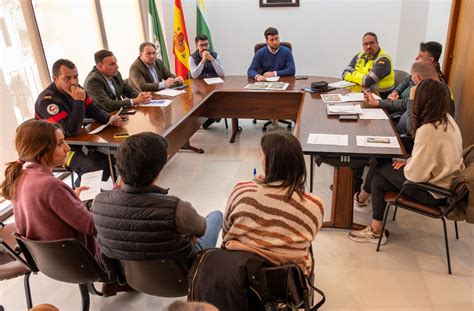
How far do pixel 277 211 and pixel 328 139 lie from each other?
4.22ft

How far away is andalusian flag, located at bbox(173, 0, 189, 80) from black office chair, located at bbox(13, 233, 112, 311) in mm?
4041

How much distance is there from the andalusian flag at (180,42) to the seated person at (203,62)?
0.77 metres

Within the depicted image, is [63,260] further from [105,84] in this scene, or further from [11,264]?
[105,84]

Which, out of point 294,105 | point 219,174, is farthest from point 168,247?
point 294,105

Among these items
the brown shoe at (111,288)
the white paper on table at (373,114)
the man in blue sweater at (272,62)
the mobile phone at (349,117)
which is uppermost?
the man in blue sweater at (272,62)

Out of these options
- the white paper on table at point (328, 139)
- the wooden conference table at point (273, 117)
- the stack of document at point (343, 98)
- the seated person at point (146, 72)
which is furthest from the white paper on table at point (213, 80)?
the white paper on table at point (328, 139)

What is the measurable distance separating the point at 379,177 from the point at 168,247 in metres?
1.62

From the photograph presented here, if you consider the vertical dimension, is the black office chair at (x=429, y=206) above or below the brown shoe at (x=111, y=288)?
above

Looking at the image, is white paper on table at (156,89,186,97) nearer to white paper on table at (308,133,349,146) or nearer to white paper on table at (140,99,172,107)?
white paper on table at (140,99,172,107)

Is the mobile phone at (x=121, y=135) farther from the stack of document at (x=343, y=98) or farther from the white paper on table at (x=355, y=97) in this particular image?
the white paper on table at (x=355, y=97)

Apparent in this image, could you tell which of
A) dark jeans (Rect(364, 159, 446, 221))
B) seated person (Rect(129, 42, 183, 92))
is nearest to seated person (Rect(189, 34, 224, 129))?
seated person (Rect(129, 42, 183, 92))

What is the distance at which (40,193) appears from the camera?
5.60 feet

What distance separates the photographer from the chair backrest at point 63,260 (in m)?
1.67

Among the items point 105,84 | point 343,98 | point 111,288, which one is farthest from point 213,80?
point 111,288
